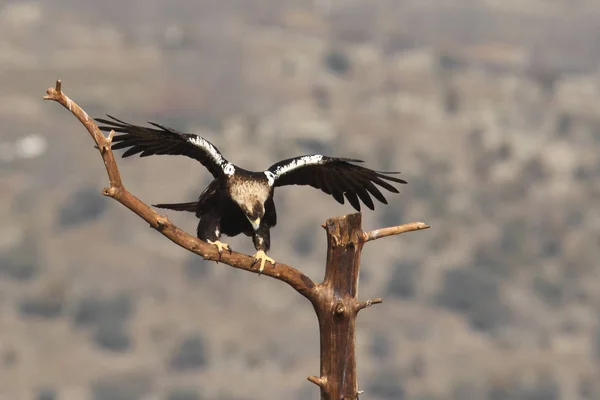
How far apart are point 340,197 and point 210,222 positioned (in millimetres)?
2727

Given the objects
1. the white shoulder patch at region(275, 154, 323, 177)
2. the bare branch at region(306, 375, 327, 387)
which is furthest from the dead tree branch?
the white shoulder patch at region(275, 154, 323, 177)

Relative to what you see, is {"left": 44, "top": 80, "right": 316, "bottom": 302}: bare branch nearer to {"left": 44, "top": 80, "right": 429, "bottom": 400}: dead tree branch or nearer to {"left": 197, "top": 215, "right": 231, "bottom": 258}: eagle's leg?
{"left": 44, "top": 80, "right": 429, "bottom": 400}: dead tree branch

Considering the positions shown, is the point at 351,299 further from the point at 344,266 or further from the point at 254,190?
the point at 254,190

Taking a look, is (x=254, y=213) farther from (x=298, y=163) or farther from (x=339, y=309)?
(x=339, y=309)

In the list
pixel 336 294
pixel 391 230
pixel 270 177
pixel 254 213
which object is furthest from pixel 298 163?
pixel 336 294

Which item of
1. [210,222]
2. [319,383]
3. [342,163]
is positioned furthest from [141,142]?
[319,383]

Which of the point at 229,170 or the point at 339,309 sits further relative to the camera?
the point at 229,170

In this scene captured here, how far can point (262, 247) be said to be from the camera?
22.4 m

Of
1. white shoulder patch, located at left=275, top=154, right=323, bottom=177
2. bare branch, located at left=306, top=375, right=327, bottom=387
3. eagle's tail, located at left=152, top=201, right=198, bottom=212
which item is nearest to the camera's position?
bare branch, located at left=306, top=375, right=327, bottom=387

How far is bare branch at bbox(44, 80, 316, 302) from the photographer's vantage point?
19719 millimetres

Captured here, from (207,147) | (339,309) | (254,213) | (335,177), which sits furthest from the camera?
(335,177)

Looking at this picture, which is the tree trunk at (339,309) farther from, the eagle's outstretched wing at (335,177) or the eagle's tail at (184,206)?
the eagle's tail at (184,206)

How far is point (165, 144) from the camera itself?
74.3 ft

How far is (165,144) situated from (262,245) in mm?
2509
